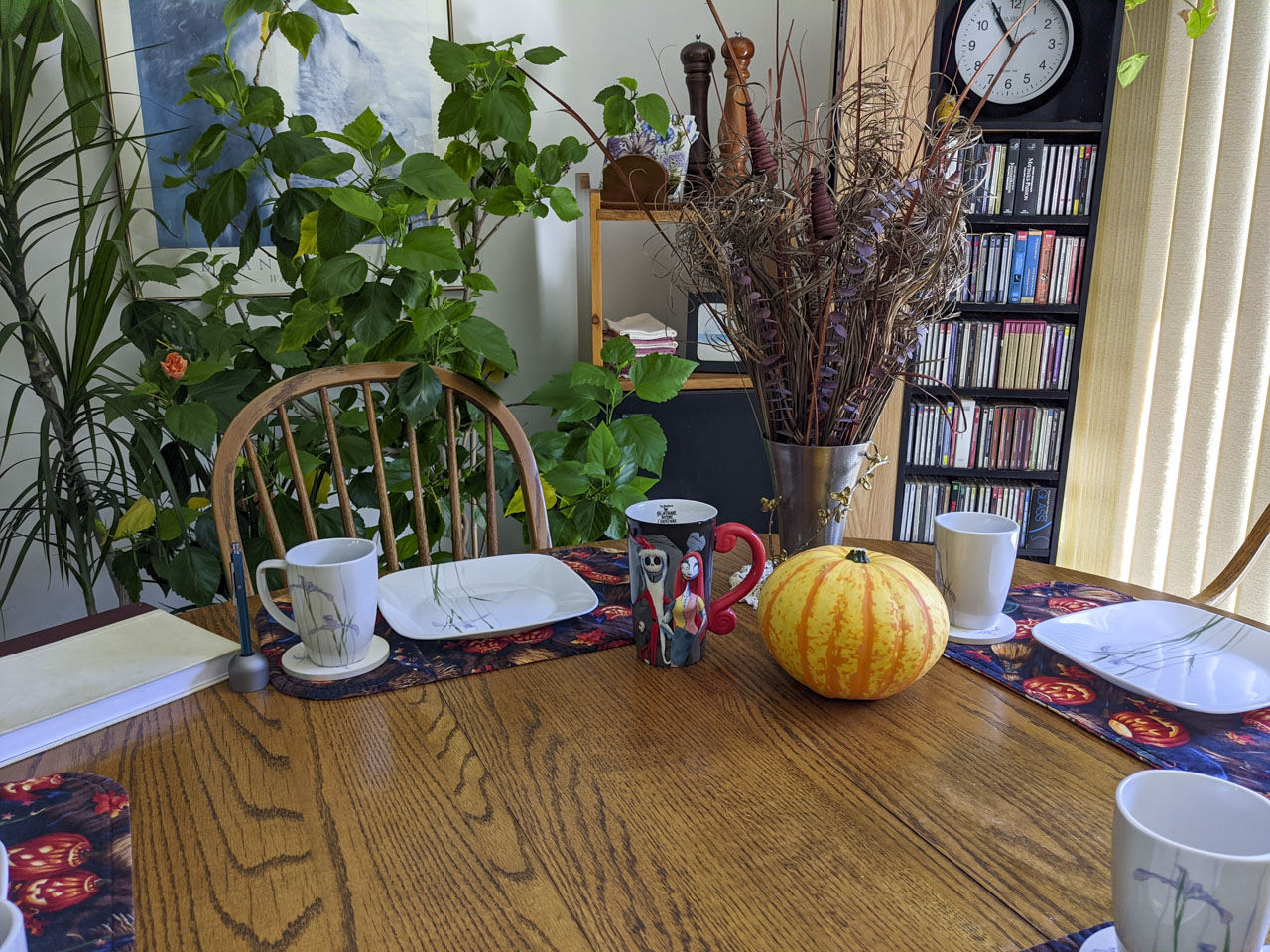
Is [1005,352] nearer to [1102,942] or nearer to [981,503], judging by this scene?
[981,503]

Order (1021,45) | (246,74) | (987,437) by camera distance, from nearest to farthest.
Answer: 1. (246,74)
2. (1021,45)
3. (987,437)

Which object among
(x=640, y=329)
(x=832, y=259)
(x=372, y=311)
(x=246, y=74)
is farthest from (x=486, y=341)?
(x=246, y=74)

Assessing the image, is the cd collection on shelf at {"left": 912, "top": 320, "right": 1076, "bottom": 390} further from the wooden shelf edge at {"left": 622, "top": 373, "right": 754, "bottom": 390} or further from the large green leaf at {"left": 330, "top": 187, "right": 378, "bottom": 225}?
the large green leaf at {"left": 330, "top": 187, "right": 378, "bottom": 225}

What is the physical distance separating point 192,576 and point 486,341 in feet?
2.28

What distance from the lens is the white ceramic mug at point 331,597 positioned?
76cm

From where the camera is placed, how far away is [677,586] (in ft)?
2.57

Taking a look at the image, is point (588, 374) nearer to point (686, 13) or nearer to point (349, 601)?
point (349, 601)

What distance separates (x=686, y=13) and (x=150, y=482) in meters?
1.92

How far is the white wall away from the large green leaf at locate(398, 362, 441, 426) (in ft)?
3.77

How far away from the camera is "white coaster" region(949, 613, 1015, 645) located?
2.80ft

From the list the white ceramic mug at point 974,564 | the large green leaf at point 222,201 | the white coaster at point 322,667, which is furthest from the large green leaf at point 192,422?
the white ceramic mug at point 974,564

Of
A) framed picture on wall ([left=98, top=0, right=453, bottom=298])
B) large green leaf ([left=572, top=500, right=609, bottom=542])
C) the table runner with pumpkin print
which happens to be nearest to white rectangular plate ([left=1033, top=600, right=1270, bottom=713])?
the table runner with pumpkin print

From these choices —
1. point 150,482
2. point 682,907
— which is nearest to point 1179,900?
point 682,907

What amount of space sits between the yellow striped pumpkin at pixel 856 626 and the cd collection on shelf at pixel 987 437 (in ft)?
6.52
